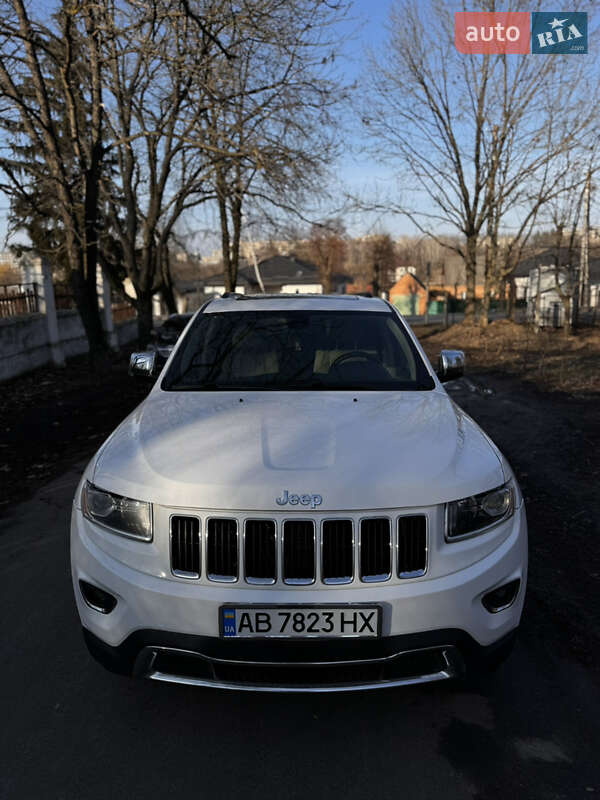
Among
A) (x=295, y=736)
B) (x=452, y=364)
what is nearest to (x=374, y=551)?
(x=295, y=736)

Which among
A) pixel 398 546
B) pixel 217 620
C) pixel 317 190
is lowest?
pixel 217 620

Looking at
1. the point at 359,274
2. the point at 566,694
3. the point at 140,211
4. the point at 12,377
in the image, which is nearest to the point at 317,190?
the point at 12,377

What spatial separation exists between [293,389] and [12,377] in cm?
1167

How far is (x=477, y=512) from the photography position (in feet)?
8.36

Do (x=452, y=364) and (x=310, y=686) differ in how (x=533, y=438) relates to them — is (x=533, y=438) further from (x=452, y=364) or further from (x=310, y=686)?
(x=310, y=686)

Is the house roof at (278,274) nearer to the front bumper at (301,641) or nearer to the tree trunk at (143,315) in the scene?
the tree trunk at (143,315)

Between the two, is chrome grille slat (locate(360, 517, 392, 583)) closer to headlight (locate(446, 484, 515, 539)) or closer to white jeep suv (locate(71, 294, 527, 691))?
white jeep suv (locate(71, 294, 527, 691))

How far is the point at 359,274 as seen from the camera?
3829 inches

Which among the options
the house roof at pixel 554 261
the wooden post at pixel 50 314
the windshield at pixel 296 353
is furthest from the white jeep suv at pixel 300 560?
the house roof at pixel 554 261

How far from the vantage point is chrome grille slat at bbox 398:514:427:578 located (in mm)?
2395

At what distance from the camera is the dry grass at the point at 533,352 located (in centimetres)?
1240

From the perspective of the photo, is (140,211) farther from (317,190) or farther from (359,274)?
(359,274)

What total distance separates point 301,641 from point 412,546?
1.73 feet

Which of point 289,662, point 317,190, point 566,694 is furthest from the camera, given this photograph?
point 317,190
